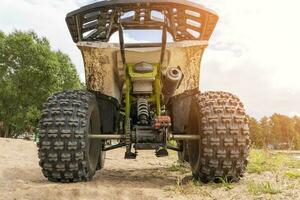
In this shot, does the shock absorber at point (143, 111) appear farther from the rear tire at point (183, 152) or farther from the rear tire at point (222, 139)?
the rear tire at point (183, 152)

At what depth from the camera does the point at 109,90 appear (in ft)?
21.7

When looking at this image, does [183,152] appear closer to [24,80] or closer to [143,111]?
[143,111]

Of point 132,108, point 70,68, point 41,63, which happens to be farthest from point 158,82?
point 70,68

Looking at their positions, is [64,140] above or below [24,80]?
below

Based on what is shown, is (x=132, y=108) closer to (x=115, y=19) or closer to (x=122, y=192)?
(x=115, y=19)

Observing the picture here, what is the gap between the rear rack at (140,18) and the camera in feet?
19.5

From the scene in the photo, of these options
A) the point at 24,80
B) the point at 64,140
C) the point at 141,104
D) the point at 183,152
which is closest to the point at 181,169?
the point at 183,152

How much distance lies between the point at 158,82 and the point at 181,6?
3.58 feet

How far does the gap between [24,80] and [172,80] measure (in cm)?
3360

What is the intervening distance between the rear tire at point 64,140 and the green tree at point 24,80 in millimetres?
31310

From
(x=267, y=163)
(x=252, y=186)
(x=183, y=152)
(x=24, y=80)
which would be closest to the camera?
(x=252, y=186)

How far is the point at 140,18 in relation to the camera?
7191 millimetres

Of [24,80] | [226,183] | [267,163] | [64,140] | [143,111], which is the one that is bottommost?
[226,183]

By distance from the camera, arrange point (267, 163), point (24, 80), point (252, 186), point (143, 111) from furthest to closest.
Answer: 1. point (24, 80)
2. point (267, 163)
3. point (143, 111)
4. point (252, 186)
